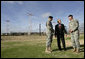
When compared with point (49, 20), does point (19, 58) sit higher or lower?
lower

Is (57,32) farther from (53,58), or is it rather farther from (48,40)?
(53,58)

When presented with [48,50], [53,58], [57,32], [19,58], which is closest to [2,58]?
[19,58]

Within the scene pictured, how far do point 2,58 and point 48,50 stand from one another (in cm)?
301

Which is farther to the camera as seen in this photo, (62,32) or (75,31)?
(62,32)

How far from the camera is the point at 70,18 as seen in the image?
359 inches

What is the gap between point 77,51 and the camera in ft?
28.6

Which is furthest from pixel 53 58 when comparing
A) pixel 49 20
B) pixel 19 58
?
pixel 49 20

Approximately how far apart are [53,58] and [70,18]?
3.10 m

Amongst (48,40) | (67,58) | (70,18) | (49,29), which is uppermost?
(70,18)

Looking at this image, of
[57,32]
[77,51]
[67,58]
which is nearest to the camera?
[67,58]

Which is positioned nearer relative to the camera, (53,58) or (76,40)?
(53,58)

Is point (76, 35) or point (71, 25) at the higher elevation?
point (71, 25)

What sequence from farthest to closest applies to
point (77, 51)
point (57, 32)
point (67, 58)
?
1. point (57, 32)
2. point (77, 51)
3. point (67, 58)

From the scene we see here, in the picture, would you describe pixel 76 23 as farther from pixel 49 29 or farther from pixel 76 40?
pixel 49 29
